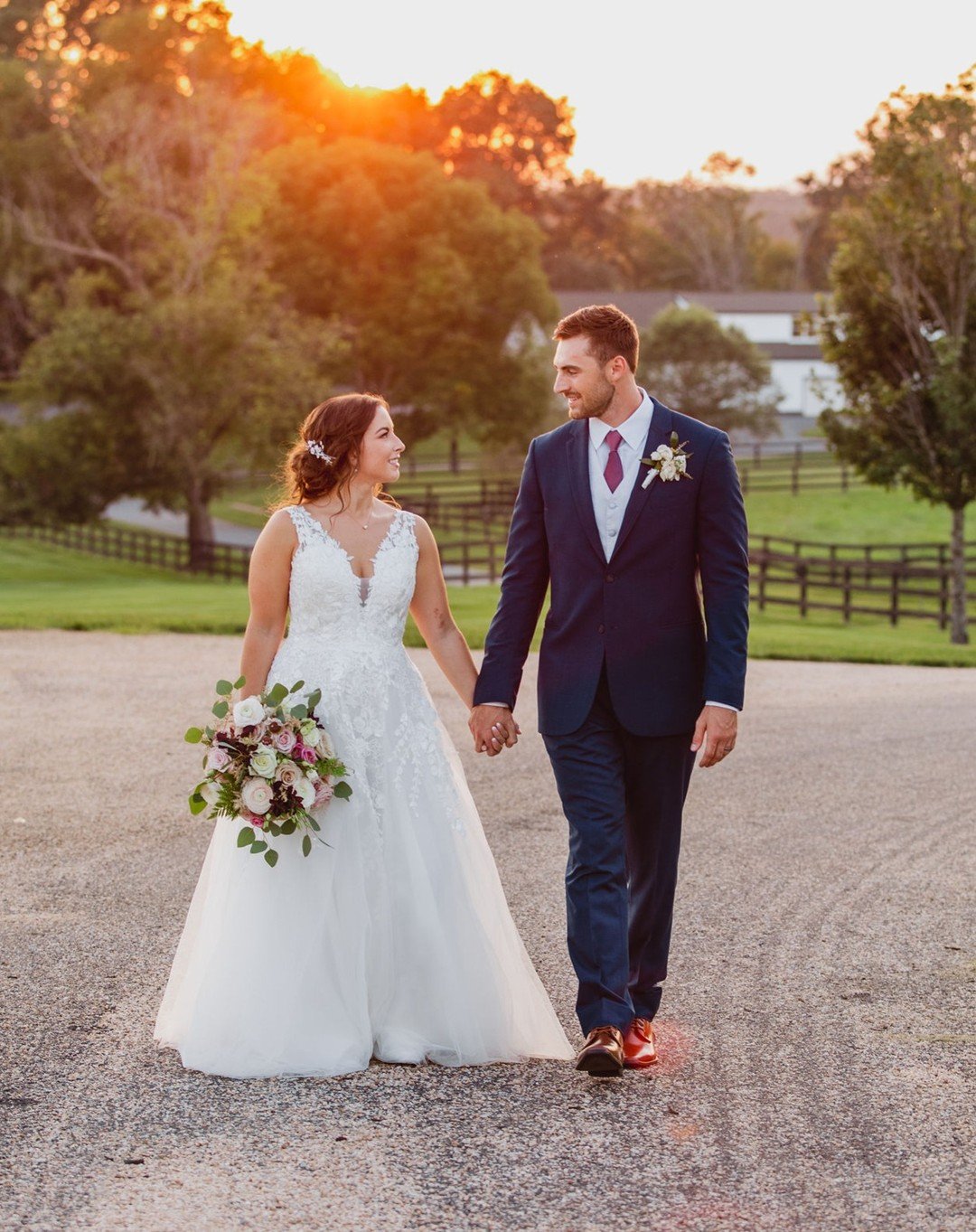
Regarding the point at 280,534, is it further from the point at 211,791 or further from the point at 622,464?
the point at 622,464

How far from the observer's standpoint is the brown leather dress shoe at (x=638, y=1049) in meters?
5.02

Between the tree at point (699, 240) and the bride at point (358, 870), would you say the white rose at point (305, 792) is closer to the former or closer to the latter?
the bride at point (358, 870)

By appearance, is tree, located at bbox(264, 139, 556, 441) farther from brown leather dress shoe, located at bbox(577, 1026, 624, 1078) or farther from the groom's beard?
brown leather dress shoe, located at bbox(577, 1026, 624, 1078)

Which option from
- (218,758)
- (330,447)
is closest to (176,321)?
(330,447)

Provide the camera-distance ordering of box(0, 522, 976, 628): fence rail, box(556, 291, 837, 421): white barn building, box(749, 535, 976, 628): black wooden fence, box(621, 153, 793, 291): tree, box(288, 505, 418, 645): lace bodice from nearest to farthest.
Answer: box(288, 505, 418, 645): lace bodice < box(749, 535, 976, 628): black wooden fence < box(0, 522, 976, 628): fence rail < box(556, 291, 837, 421): white barn building < box(621, 153, 793, 291): tree

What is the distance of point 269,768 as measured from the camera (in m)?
5.06

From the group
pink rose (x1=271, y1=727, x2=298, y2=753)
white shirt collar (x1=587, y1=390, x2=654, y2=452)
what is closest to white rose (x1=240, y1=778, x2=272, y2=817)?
pink rose (x1=271, y1=727, x2=298, y2=753)

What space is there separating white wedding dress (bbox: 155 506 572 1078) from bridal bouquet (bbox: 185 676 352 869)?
14cm

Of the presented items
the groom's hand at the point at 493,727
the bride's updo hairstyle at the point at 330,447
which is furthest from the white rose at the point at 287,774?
the bride's updo hairstyle at the point at 330,447

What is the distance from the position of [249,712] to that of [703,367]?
5221 cm

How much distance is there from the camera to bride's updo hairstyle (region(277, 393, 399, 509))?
548cm

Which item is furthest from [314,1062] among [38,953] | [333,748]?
[38,953]

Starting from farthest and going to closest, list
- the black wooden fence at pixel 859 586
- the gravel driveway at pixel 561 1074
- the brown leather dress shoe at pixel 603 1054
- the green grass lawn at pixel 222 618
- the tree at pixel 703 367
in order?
the tree at pixel 703 367, the black wooden fence at pixel 859 586, the green grass lawn at pixel 222 618, the brown leather dress shoe at pixel 603 1054, the gravel driveway at pixel 561 1074

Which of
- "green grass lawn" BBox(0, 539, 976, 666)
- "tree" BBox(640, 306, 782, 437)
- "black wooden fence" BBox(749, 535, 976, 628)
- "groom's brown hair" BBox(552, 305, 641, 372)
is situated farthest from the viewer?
"tree" BBox(640, 306, 782, 437)
